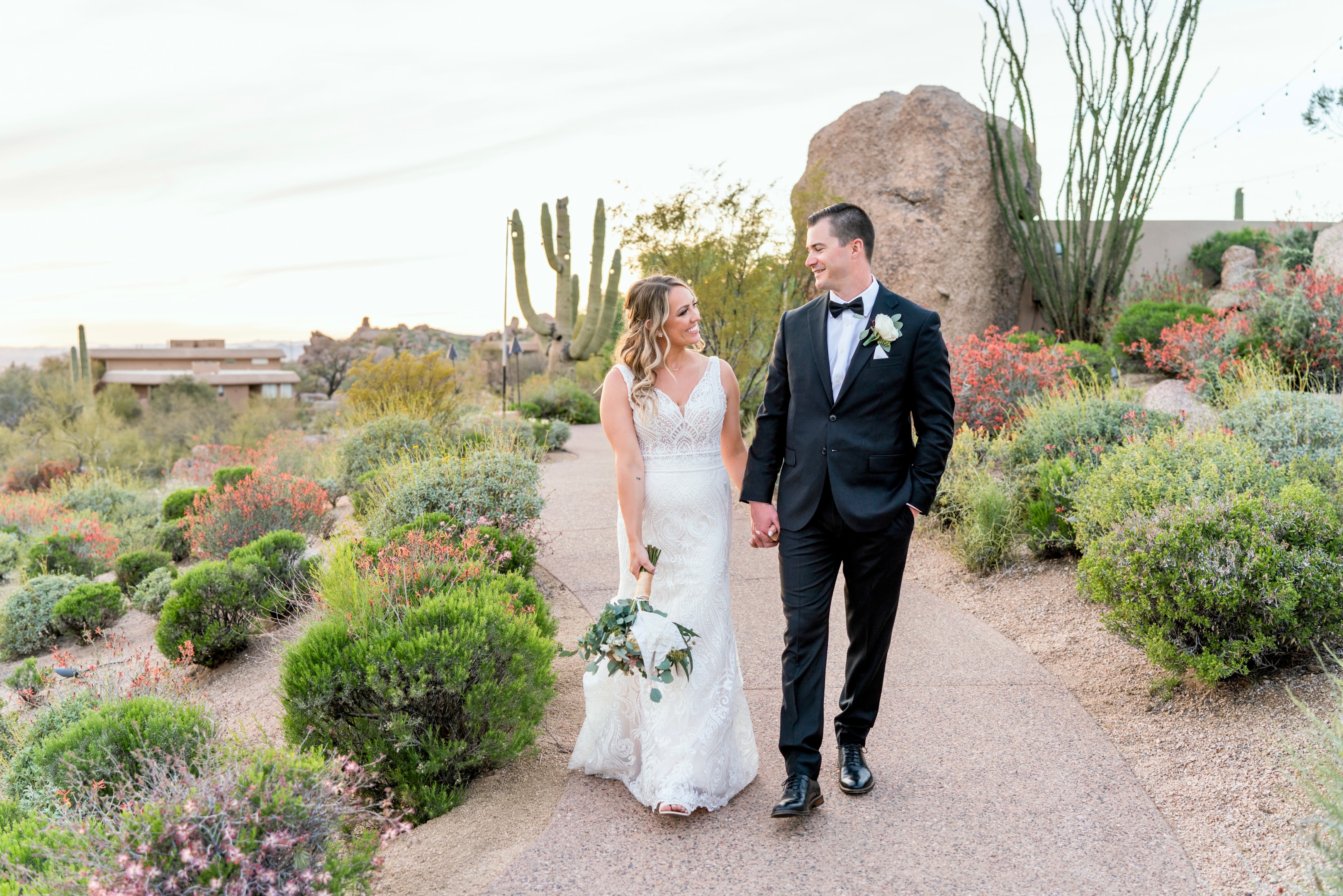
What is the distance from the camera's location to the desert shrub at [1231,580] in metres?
4.15

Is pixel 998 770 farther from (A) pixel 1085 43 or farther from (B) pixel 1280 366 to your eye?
(A) pixel 1085 43

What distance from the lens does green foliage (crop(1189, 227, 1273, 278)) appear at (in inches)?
666

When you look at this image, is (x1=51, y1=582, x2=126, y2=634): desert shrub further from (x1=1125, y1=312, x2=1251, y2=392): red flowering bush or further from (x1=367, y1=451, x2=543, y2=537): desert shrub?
(x1=1125, y1=312, x2=1251, y2=392): red flowering bush

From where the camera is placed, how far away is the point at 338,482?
11.0 meters

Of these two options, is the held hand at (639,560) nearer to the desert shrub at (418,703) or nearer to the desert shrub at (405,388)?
the desert shrub at (418,703)

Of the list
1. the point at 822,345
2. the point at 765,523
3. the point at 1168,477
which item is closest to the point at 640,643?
the point at 765,523

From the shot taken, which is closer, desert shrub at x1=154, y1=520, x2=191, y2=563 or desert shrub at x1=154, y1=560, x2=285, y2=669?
desert shrub at x1=154, y1=560, x2=285, y2=669

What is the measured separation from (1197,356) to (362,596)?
31.2 feet

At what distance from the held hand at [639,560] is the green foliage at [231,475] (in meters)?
7.18

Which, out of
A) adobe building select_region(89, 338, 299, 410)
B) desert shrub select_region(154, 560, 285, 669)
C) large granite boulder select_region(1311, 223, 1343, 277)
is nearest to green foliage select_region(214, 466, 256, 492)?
desert shrub select_region(154, 560, 285, 669)

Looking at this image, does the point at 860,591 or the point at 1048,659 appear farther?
the point at 1048,659

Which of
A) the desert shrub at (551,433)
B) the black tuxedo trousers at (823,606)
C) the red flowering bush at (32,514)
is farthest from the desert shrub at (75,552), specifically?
the black tuxedo trousers at (823,606)

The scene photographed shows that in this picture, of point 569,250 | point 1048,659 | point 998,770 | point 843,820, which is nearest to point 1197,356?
point 1048,659

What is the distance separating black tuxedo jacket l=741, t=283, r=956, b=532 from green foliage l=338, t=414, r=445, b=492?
25.0 ft
